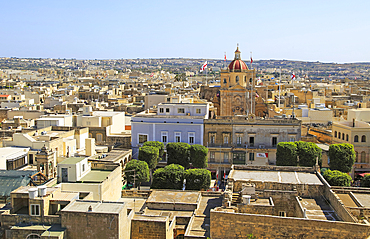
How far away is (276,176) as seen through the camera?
25172 millimetres

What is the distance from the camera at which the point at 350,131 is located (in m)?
41.5

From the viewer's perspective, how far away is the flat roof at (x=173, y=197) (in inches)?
997

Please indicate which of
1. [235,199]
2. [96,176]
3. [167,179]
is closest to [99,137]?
[167,179]

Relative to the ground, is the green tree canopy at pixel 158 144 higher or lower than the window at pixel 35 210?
lower

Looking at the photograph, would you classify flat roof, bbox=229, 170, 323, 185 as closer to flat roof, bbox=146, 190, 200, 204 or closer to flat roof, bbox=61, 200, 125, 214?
flat roof, bbox=146, 190, 200, 204

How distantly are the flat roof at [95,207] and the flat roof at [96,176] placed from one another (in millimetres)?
5959

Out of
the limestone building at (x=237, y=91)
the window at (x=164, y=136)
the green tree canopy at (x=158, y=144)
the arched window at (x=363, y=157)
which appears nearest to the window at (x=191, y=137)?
the window at (x=164, y=136)

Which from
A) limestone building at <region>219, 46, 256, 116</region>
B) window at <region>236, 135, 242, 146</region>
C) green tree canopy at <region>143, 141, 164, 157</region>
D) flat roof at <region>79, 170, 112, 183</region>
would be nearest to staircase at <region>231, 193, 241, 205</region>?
flat roof at <region>79, 170, 112, 183</region>

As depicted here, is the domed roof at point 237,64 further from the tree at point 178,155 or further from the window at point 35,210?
the window at point 35,210

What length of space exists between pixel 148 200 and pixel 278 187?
324 inches

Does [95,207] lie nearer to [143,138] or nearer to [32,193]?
[32,193]

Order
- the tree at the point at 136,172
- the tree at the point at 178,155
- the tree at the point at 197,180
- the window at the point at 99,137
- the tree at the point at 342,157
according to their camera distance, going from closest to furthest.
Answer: the tree at the point at 197,180 < the tree at the point at 136,172 < the tree at the point at 342,157 < the tree at the point at 178,155 < the window at the point at 99,137

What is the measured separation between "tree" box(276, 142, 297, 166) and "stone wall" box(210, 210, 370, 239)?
20387mm

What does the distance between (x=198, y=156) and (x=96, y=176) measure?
47.8 ft
